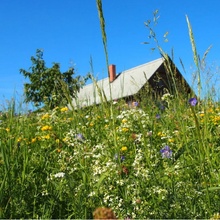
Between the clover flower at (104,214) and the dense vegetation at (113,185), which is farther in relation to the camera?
the dense vegetation at (113,185)

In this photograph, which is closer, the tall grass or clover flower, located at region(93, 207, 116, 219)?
clover flower, located at region(93, 207, 116, 219)

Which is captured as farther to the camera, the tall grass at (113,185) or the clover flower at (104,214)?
the tall grass at (113,185)

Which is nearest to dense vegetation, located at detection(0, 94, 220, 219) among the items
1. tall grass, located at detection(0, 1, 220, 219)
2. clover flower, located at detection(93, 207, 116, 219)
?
tall grass, located at detection(0, 1, 220, 219)

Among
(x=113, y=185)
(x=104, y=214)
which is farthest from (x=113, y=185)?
(x=104, y=214)

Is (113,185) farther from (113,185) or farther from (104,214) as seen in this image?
(104,214)

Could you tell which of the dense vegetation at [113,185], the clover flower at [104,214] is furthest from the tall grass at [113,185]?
the clover flower at [104,214]

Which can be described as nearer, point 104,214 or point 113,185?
point 104,214

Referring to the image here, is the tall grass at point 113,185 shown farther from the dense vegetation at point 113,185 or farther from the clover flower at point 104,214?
the clover flower at point 104,214

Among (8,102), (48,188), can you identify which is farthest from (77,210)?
(8,102)

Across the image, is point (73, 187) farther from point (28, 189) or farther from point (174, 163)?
point (174, 163)

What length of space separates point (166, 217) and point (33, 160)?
1.11 m

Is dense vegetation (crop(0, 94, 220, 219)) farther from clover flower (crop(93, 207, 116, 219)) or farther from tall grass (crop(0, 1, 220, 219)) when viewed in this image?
clover flower (crop(93, 207, 116, 219))

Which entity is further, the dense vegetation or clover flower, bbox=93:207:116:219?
the dense vegetation

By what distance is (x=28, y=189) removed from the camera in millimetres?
2023
